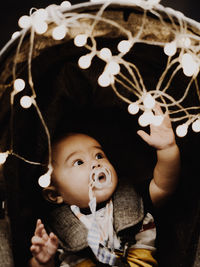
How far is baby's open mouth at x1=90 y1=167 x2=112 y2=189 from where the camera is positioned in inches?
38.7

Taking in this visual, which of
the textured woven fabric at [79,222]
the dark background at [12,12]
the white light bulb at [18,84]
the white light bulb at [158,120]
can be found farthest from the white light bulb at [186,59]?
the dark background at [12,12]

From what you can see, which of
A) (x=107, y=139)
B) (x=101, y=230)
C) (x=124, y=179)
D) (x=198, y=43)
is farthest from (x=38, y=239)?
(x=198, y=43)

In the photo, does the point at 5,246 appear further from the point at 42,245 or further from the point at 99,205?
the point at 99,205

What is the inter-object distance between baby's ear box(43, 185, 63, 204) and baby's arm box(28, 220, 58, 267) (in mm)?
174

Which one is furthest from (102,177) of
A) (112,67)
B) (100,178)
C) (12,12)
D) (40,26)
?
(12,12)

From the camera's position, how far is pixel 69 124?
1171mm

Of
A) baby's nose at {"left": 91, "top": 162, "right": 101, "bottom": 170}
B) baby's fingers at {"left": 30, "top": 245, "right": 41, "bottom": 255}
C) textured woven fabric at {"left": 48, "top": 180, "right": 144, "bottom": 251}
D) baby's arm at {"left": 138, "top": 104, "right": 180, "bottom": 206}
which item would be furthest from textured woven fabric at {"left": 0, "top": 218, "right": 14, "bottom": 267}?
baby's arm at {"left": 138, "top": 104, "right": 180, "bottom": 206}

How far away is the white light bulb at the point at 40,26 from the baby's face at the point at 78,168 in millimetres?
417

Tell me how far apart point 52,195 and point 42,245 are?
20 cm

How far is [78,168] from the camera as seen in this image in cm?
102

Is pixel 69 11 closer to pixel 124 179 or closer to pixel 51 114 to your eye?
pixel 51 114

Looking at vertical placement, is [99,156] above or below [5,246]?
above

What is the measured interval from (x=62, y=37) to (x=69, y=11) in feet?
0.17

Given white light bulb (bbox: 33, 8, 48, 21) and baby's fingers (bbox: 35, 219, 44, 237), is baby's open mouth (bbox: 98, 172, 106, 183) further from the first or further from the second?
white light bulb (bbox: 33, 8, 48, 21)
